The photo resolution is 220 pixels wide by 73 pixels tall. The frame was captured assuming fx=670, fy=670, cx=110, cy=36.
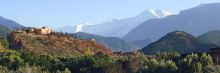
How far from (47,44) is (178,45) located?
62.1 m

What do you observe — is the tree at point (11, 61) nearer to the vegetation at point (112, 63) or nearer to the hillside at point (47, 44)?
the vegetation at point (112, 63)

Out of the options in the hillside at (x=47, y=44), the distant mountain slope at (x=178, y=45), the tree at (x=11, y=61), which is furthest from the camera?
the distant mountain slope at (x=178, y=45)

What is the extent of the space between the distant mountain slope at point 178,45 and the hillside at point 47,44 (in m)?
47.8

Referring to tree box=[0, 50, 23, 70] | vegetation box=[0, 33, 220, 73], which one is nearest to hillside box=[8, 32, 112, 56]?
vegetation box=[0, 33, 220, 73]

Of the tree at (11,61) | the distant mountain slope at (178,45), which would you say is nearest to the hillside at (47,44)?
the tree at (11,61)

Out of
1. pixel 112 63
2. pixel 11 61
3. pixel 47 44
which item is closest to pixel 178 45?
pixel 47 44

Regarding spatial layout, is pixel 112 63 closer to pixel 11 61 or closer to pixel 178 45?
pixel 11 61

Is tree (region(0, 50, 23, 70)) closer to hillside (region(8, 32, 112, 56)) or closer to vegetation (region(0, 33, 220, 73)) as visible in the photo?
vegetation (region(0, 33, 220, 73))

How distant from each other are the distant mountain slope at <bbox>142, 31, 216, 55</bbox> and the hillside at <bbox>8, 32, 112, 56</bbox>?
47.8m

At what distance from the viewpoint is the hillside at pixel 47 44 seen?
121 m

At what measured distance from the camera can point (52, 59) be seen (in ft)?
332

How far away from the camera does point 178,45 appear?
17750cm

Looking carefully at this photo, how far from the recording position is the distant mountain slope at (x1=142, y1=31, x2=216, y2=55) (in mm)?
171750

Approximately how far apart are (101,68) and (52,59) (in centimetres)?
892
